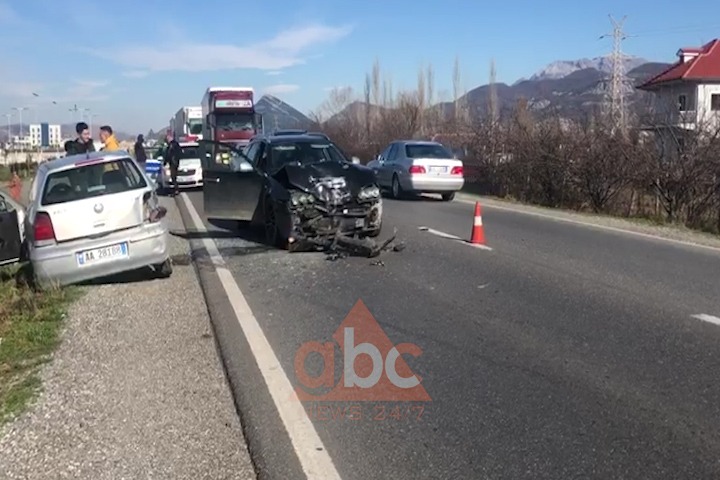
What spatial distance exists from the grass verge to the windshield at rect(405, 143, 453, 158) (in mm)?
13127

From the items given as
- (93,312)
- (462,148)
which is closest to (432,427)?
(93,312)

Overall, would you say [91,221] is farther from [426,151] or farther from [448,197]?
[448,197]

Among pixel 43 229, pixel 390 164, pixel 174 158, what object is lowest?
pixel 43 229

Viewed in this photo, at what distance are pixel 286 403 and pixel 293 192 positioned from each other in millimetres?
6776

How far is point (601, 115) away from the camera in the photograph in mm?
21047

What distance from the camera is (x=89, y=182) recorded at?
377 inches

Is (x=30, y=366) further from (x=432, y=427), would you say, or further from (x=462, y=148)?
(x=462, y=148)

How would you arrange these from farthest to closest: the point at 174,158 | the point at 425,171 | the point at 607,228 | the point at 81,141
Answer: the point at 174,158 < the point at 425,171 < the point at 607,228 < the point at 81,141

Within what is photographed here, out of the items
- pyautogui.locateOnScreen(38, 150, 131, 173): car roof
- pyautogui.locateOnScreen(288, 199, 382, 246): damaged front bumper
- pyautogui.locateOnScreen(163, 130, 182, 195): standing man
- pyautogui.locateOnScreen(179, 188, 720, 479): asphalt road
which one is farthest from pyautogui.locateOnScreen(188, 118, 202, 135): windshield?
pyautogui.locateOnScreen(38, 150, 131, 173): car roof

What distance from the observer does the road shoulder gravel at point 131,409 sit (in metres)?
4.47

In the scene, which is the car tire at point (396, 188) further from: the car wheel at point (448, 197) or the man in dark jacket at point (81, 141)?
the man in dark jacket at point (81, 141)


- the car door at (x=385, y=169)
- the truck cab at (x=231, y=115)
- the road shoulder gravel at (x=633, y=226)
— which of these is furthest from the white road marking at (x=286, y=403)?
the truck cab at (x=231, y=115)

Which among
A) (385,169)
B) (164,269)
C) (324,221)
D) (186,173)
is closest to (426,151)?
(385,169)

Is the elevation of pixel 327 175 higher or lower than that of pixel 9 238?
higher
